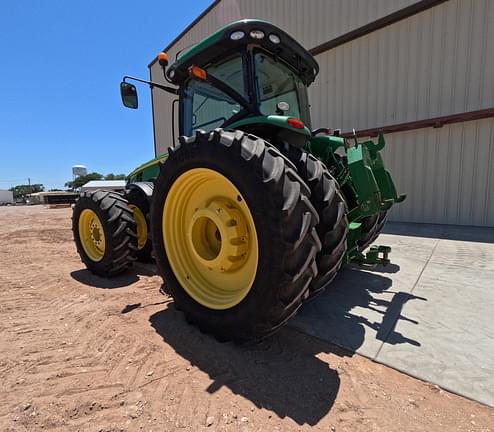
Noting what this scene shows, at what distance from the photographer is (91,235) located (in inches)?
141

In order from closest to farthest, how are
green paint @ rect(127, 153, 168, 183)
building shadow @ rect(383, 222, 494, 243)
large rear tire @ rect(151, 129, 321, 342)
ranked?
large rear tire @ rect(151, 129, 321, 342) → green paint @ rect(127, 153, 168, 183) → building shadow @ rect(383, 222, 494, 243)

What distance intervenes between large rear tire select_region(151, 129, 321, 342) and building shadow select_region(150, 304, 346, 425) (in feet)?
0.41

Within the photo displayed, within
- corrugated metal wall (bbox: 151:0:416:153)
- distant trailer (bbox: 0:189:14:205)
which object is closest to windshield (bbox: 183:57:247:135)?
corrugated metal wall (bbox: 151:0:416:153)

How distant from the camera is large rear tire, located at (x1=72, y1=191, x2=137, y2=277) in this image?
10.4 feet

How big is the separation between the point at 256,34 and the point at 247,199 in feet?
4.82

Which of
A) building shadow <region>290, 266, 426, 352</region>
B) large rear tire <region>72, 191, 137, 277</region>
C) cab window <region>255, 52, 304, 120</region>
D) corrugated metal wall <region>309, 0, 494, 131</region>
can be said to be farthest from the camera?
corrugated metal wall <region>309, 0, 494, 131</region>

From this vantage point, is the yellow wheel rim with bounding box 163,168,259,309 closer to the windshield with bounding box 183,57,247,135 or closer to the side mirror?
the windshield with bounding box 183,57,247,135

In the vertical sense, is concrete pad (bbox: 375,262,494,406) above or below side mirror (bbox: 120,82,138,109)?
below

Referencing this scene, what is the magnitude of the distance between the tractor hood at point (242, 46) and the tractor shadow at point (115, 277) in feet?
7.65

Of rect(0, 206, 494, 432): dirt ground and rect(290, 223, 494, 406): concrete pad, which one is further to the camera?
rect(290, 223, 494, 406): concrete pad

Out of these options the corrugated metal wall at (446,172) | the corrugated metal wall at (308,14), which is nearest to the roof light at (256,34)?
the corrugated metal wall at (446,172)

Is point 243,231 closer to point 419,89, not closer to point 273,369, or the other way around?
point 273,369

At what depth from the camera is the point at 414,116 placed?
6418 millimetres

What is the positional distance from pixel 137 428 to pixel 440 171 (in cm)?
710
